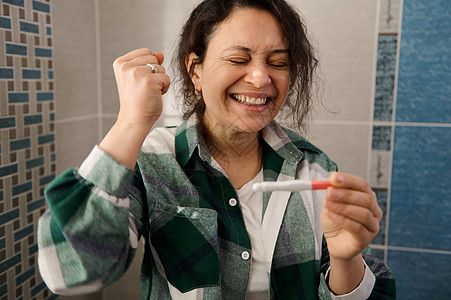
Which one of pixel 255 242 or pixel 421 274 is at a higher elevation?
pixel 255 242

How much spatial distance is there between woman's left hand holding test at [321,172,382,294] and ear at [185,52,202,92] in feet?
1.48

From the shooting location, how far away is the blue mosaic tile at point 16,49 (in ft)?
3.48

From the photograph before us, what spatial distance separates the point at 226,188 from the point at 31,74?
0.65 m

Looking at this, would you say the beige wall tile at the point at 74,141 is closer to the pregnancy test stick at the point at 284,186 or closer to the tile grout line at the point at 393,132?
the pregnancy test stick at the point at 284,186

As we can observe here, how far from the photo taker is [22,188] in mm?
1139

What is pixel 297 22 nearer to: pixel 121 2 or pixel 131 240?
pixel 131 240

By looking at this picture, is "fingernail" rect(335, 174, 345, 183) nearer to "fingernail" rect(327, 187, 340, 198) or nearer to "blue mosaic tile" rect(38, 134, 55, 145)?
"fingernail" rect(327, 187, 340, 198)

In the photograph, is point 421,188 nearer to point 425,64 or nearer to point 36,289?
point 425,64

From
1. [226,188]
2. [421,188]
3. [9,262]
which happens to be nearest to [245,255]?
[226,188]

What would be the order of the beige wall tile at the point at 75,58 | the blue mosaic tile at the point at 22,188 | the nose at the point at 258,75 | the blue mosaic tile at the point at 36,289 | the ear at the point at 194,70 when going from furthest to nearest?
the beige wall tile at the point at 75,58 → the blue mosaic tile at the point at 36,289 → the blue mosaic tile at the point at 22,188 → the ear at the point at 194,70 → the nose at the point at 258,75

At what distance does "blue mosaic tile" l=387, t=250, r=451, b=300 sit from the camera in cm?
150

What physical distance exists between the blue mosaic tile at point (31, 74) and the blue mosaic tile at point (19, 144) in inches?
6.7

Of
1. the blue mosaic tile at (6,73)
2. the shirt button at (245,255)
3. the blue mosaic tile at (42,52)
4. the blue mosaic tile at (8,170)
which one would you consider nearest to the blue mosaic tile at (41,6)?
the blue mosaic tile at (42,52)

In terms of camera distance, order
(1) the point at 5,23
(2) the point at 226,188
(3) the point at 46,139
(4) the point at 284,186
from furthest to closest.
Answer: (3) the point at 46,139
(1) the point at 5,23
(2) the point at 226,188
(4) the point at 284,186
